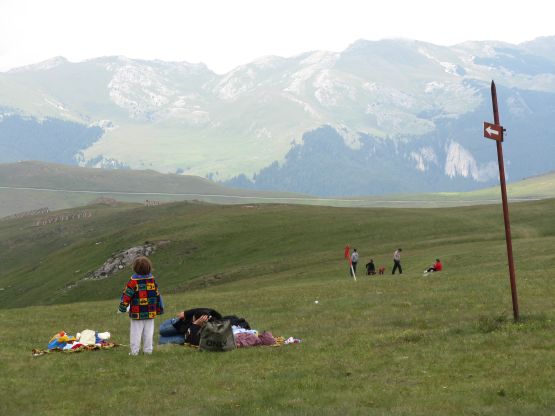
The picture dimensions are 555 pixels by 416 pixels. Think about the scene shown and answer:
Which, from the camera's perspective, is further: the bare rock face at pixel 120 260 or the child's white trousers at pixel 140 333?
the bare rock face at pixel 120 260

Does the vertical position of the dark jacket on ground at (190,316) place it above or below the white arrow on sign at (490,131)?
below

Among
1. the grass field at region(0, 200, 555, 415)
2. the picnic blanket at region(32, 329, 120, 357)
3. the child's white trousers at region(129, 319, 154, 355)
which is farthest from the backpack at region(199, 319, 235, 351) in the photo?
the picnic blanket at region(32, 329, 120, 357)

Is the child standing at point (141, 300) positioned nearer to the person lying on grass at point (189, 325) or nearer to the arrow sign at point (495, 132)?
the person lying on grass at point (189, 325)

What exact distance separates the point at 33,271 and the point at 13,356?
11237cm

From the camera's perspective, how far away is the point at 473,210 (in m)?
120

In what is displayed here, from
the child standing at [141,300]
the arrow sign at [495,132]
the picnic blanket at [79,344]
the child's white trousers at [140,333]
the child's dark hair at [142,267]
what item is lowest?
the picnic blanket at [79,344]

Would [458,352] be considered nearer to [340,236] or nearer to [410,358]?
[410,358]

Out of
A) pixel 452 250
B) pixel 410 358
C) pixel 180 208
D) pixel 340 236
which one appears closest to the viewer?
pixel 410 358

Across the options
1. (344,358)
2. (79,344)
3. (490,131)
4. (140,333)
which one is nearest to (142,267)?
(140,333)

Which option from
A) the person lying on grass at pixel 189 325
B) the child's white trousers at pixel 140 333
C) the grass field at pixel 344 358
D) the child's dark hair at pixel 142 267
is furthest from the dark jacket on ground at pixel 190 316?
the child's dark hair at pixel 142 267

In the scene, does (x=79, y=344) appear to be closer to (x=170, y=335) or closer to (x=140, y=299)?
(x=170, y=335)

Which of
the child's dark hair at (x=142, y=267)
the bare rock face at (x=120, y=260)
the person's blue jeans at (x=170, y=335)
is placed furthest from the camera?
the bare rock face at (x=120, y=260)

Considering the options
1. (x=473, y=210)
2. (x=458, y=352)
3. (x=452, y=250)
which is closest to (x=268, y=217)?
(x=473, y=210)

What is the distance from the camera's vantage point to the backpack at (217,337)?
25.4 m
